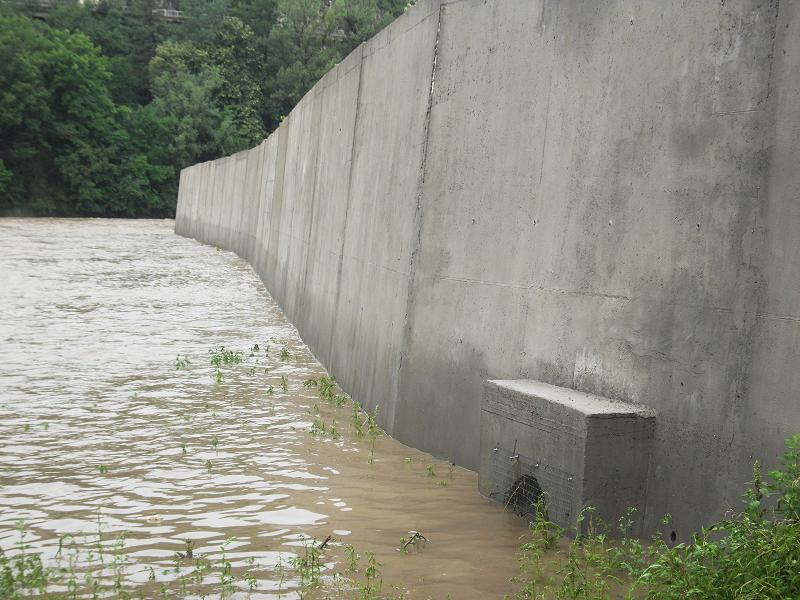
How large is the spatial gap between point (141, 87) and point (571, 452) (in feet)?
254

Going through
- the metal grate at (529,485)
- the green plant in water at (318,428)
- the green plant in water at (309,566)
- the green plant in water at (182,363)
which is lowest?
the green plant in water at (309,566)

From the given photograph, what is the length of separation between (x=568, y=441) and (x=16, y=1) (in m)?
83.1

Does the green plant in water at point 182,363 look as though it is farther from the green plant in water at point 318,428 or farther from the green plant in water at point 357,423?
the green plant in water at point 318,428

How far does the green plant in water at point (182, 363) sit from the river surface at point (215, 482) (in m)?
0.06

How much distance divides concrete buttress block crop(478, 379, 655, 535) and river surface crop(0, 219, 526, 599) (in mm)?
293

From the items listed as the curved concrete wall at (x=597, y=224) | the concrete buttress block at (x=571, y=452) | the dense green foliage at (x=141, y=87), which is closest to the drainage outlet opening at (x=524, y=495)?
the concrete buttress block at (x=571, y=452)

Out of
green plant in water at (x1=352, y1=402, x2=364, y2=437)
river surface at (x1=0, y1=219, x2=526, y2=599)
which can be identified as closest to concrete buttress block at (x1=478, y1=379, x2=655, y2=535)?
river surface at (x1=0, y1=219, x2=526, y2=599)

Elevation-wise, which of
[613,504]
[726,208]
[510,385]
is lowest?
[613,504]

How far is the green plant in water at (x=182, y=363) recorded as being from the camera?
10.3 m

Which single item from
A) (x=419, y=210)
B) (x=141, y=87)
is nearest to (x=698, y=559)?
(x=419, y=210)

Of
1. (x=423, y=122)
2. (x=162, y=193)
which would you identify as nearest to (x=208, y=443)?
(x=423, y=122)

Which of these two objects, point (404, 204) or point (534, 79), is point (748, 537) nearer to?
point (534, 79)

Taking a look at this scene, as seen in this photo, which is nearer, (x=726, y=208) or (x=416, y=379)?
(x=726, y=208)

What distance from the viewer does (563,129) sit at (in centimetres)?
584
